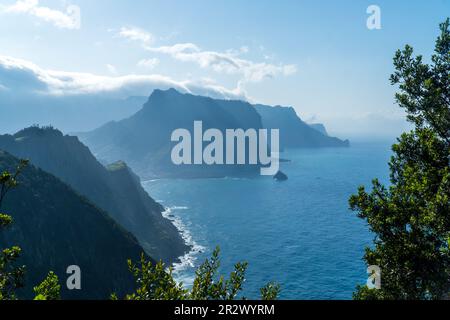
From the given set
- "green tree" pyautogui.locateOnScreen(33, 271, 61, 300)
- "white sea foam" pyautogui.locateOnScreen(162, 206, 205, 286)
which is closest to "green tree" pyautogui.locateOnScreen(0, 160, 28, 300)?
"green tree" pyautogui.locateOnScreen(33, 271, 61, 300)

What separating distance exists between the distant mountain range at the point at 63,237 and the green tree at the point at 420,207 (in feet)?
292

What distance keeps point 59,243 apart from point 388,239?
362ft

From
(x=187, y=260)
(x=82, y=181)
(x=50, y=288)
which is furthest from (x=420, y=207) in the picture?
(x=82, y=181)

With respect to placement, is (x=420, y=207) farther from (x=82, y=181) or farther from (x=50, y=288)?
(x=82, y=181)

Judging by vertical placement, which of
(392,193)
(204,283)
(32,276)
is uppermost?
(392,193)

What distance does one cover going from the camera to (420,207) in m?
20.4

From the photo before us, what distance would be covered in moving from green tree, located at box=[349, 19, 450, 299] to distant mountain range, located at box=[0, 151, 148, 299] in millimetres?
88925

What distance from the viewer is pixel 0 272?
17.6 metres

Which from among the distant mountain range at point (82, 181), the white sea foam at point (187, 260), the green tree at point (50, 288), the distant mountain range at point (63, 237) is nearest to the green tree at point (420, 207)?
the green tree at point (50, 288)

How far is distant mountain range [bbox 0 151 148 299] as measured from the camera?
100 m

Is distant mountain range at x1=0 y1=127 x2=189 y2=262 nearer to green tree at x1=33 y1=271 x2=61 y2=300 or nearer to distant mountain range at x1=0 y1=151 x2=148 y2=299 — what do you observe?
distant mountain range at x1=0 y1=151 x2=148 y2=299
